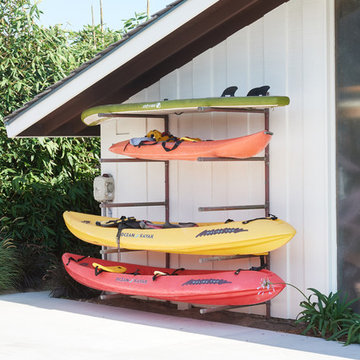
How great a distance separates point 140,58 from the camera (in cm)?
809

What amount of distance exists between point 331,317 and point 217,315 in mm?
A: 1453

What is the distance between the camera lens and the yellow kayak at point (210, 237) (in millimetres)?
6789

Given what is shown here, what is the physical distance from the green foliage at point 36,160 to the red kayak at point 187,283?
271 centimetres

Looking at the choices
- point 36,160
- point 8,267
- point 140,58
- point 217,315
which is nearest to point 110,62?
point 140,58

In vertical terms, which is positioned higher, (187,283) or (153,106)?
(153,106)

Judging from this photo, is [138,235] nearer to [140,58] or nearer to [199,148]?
[199,148]

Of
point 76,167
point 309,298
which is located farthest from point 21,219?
point 309,298

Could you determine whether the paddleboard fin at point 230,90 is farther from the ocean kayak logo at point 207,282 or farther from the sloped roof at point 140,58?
the ocean kayak logo at point 207,282

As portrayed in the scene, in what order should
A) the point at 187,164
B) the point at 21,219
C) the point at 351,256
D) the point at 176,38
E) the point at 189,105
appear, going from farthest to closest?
1. the point at 21,219
2. the point at 187,164
3. the point at 176,38
4. the point at 189,105
5. the point at 351,256

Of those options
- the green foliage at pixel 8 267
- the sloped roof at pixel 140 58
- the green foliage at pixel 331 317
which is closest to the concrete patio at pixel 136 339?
the green foliage at pixel 331 317

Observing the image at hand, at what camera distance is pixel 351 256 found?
6.77m

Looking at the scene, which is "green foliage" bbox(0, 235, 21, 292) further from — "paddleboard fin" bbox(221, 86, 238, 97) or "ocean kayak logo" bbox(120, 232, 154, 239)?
"paddleboard fin" bbox(221, 86, 238, 97)

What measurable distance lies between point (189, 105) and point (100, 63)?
1265mm

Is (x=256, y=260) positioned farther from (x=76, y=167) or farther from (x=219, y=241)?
(x=76, y=167)
